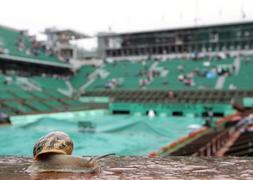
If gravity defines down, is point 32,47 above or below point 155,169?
above

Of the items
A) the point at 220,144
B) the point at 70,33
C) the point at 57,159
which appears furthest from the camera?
the point at 70,33

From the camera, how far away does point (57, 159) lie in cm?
526

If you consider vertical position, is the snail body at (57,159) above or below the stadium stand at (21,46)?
below

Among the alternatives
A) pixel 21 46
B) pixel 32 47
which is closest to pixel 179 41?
pixel 32 47

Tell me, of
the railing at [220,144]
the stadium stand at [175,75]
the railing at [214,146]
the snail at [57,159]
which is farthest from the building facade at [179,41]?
the snail at [57,159]

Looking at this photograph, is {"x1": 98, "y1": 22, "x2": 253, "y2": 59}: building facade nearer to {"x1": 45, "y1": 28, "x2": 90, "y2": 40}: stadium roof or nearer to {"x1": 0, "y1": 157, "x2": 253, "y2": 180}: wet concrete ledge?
{"x1": 45, "y1": 28, "x2": 90, "y2": 40}: stadium roof

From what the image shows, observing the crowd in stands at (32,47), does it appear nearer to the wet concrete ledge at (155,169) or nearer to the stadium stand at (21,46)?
the stadium stand at (21,46)

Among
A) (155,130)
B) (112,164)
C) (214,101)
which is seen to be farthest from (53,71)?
(112,164)

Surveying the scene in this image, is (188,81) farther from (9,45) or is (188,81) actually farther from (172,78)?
(9,45)

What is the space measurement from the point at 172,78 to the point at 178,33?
18131 millimetres

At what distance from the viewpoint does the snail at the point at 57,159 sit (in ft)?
17.1

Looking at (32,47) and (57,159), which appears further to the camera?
(32,47)

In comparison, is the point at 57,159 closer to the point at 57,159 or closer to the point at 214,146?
the point at 57,159

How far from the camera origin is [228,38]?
61625 millimetres
